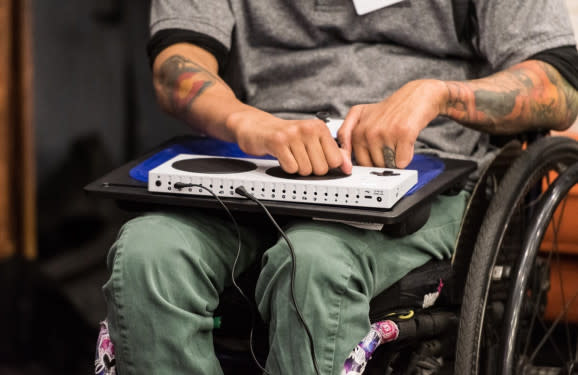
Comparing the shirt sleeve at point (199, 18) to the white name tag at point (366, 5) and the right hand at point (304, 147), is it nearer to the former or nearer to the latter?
the white name tag at point (366, 5)

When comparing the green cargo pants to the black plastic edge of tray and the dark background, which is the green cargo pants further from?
the dark background

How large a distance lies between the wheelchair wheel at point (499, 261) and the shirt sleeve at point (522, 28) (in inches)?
6.0

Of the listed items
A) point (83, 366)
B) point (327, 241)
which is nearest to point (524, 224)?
point (327, 241)

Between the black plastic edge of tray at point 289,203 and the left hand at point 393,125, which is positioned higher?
the left hand at point 393,125

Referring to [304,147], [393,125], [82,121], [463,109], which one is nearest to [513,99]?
[463,109]

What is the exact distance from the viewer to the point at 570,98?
122cm

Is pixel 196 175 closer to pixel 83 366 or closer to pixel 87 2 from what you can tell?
pixel 83 366

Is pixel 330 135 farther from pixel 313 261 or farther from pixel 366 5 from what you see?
pixel 366 5

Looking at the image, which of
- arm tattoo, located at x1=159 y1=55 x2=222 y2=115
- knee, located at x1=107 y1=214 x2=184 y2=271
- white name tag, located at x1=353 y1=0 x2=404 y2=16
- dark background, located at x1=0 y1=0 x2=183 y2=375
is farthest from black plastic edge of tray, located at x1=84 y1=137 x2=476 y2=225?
dark background, located at x1=0 y1=0 x2=183 y2=375

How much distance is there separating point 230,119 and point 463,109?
342 mm

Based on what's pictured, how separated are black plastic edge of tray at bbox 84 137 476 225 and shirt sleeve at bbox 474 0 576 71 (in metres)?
0.22

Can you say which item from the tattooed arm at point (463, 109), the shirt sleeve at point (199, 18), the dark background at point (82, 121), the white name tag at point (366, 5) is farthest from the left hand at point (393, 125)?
the dark background at point (82, 121)

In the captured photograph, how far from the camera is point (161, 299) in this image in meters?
0.91

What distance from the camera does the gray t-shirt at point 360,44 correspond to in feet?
3.99
